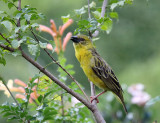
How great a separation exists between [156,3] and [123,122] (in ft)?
58.7

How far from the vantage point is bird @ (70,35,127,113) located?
2.99 meters

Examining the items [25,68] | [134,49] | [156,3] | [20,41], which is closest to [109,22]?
[20,41]

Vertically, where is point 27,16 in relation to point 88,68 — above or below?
below

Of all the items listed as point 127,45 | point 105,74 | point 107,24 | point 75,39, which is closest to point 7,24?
point 107,24

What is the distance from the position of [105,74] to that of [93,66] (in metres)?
0.17

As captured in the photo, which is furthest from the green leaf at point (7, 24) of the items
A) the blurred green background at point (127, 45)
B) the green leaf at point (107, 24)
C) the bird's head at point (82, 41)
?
the blurred green background at point (127, 45)

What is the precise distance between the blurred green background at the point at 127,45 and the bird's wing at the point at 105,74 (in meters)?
7.87

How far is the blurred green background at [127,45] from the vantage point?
13.2 metres

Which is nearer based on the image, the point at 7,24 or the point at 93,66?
the point at 7,24

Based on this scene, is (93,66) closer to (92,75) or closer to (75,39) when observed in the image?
(92,75)

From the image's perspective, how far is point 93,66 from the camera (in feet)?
9.87

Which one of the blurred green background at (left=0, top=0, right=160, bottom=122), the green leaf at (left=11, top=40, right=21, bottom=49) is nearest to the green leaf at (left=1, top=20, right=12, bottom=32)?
the green leaf at (left=11, top=40, right=21, bottom=49)

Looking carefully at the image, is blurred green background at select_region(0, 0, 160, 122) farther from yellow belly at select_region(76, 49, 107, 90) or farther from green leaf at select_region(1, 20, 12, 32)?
green leaf at select_region(1, 20, 12, 32)

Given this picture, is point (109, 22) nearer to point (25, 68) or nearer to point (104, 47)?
point (25, 68)
